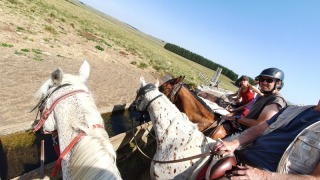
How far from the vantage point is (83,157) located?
85.4 inches

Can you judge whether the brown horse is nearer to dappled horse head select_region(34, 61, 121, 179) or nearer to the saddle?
the saddle

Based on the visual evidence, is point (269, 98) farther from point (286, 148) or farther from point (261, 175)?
point (261, 175)

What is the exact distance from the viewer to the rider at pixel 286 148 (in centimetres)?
260

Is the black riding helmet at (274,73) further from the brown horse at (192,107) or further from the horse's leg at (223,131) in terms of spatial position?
the brown horse at (192,107)

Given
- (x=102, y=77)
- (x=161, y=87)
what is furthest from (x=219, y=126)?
(x=102, y=77)

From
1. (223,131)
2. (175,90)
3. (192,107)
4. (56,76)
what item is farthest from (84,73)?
(223,131)

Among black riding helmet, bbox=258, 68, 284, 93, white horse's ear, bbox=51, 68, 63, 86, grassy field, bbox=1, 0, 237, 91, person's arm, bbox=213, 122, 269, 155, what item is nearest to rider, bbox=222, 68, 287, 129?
black riding helmet, bbox=258, 68, 284, 93

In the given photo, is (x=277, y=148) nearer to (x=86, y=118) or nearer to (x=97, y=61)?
(x=86, y=118)

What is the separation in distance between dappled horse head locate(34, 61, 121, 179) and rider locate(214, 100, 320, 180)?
139 cm

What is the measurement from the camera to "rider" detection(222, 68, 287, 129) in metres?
4.39

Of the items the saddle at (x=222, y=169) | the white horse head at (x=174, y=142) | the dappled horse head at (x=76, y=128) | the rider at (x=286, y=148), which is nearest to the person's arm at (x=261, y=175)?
the rider at (x=286, y=148)

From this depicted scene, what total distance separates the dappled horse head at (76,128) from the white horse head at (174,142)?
163 centimetres

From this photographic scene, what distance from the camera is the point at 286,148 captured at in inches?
116

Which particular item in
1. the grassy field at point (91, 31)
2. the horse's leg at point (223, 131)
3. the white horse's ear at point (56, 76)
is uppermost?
the white horse's ear at point (56, 76)
